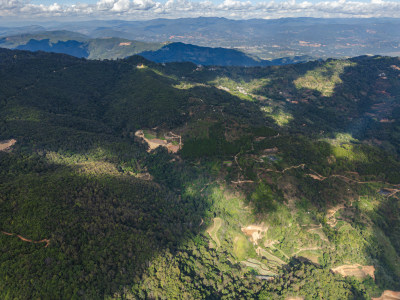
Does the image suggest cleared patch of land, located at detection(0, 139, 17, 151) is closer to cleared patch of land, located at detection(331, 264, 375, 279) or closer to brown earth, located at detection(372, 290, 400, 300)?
cleared patch of land, located at detection(331, 264, 375, 279)

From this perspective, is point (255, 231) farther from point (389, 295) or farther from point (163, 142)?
point (163, 142)

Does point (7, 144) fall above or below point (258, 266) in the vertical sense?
above

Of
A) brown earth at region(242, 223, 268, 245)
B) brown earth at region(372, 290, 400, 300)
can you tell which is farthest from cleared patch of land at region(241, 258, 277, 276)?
brown earth at region(372, 290, 400, 300)

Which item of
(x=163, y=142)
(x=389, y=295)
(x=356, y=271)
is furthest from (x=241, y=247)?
(x=163, y=142)

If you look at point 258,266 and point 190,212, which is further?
point 190,212

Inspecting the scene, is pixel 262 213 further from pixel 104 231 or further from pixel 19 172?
pixel 19 172

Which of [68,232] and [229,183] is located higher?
[68,232]

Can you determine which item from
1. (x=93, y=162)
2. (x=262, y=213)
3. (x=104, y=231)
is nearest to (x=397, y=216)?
(x=262, y=213)

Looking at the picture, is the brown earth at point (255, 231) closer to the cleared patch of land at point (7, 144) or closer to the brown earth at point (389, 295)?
the brown earth at point (389, 295)
